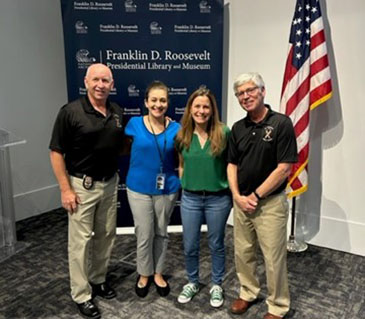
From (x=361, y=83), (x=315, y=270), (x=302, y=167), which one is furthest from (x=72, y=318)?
(x=361, y=83)

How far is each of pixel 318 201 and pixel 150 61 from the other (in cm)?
208

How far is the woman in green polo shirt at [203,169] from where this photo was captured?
2.34 m

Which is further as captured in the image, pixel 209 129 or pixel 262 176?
pixel 209 129

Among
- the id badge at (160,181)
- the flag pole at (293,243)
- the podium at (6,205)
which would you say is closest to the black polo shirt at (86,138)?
the id badge at (160,181)

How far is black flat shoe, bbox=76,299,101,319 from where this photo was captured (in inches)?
99.0

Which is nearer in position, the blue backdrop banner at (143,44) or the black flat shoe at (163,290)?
the black flat shoe at (163,290)

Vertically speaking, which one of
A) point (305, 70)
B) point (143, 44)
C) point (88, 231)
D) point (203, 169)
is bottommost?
point (88, 231)

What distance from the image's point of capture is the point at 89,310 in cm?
253

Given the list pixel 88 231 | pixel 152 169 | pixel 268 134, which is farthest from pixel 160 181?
pixel 268 134

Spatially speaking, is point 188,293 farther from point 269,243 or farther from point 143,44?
point 143,44

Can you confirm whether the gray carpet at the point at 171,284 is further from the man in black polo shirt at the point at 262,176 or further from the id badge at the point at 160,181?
the id badge at the point at 160,181

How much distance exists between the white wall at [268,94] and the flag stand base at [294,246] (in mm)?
128

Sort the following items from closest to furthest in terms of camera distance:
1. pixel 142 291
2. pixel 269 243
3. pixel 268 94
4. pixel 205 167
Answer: pixel 269 243, pixel 205 167, pixel 142 291, pixel 268 94

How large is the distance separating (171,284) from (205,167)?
1095mm
